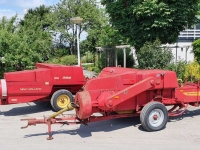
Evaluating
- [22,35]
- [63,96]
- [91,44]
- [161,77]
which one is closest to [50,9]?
[91,44]

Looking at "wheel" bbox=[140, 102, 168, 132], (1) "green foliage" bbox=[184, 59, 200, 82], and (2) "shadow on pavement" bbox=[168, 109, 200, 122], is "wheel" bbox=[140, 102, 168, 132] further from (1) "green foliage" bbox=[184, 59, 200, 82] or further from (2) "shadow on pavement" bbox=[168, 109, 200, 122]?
(1) "green foliage" bbox=[184, 59, 200, 82]

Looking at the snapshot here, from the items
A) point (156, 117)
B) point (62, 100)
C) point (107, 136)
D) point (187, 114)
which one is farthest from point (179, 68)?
point (107, 136)

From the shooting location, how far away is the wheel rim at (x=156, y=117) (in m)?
6.48

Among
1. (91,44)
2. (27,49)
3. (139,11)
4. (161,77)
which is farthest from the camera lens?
(91,44)

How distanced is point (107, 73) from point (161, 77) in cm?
157

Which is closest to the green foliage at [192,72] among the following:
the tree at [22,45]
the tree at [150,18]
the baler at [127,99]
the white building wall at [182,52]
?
the white building wall at [182,52]

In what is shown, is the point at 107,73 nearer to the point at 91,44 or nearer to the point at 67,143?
the point at 67,143

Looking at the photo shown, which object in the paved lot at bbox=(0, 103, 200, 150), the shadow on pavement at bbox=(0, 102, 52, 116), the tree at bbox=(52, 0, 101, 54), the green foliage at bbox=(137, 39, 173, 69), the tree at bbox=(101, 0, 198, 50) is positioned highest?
the tree at bbox=(52, 0, 101, 54)

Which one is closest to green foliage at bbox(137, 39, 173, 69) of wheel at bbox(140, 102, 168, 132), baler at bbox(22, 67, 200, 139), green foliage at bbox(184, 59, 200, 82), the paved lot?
green foliage at bbox(184, 59, 200, 82)

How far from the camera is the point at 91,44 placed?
35.9 m

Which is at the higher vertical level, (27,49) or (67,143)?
(27,49)

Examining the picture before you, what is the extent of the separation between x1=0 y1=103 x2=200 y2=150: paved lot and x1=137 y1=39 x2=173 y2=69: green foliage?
481 centimetres

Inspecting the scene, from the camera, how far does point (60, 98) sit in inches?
347

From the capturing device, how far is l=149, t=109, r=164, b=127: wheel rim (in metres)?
6.48
